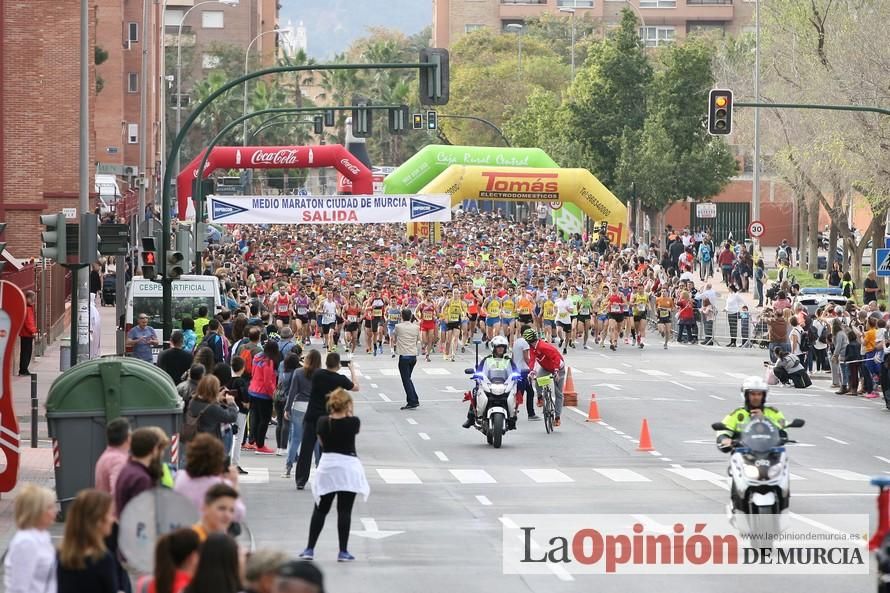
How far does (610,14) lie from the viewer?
5625 inches

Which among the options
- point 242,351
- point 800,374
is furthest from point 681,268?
point 242,351

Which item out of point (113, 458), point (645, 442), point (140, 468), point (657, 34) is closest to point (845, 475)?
point (645, 442)

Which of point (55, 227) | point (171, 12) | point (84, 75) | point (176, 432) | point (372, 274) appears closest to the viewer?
point (176, 432)

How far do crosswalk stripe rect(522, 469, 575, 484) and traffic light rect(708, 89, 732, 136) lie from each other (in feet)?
45.8

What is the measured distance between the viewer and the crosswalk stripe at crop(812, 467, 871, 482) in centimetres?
2171

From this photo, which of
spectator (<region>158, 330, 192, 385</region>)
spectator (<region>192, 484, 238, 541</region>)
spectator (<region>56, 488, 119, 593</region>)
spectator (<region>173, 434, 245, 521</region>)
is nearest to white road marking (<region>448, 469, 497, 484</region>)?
spectator (<region>158, 330, 192, 385</region>)

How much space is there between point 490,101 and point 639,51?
3984cm

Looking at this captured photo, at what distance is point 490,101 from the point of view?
118m

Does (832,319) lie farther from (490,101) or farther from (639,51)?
(490,101)

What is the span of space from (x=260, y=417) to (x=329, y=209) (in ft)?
102

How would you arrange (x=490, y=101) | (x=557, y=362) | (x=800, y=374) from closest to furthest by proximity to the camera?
1. (x=557, y=362)
2. (x=800, y=374)
3. (x=490, y=101)

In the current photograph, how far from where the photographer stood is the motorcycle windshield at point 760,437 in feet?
51.6

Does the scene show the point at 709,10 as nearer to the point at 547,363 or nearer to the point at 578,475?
the point at 547,363

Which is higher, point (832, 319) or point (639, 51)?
point (639, 51)
